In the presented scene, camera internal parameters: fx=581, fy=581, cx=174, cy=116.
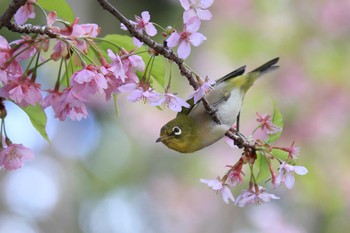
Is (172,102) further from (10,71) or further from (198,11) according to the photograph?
(10,71)

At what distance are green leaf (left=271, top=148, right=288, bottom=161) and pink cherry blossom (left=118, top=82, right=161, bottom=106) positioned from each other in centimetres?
22

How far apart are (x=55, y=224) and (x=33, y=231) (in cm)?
50

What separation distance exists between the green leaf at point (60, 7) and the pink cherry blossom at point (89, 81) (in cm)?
12

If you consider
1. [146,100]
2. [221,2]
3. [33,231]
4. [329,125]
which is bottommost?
[33,231]

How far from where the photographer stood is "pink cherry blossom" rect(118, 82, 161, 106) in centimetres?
83

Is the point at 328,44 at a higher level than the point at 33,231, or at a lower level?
higher

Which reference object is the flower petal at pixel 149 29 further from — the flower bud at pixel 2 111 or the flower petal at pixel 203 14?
the flower bud at pixel 2 111

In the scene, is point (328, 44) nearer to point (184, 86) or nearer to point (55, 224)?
point (184, 86)

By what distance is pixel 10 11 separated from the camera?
740 mm

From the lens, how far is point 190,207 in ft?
16.6

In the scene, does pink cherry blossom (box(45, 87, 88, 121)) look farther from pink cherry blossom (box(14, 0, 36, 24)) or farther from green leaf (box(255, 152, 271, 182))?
green leaf (box(255, 152, 271, 182))

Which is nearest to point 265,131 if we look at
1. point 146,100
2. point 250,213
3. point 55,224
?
point 146,100

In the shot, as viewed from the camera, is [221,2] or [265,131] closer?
[265,131]

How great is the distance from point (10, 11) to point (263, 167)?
47 centimetres
